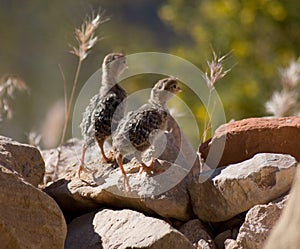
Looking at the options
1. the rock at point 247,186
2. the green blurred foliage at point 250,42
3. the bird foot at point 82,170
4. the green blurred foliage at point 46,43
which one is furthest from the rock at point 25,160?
the green blurred foliage at point 46,43

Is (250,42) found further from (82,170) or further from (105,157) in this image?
(82,170)

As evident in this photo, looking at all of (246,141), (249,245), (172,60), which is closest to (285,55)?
(172,60)

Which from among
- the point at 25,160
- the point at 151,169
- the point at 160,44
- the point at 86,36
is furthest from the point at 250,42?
the point at 160,44

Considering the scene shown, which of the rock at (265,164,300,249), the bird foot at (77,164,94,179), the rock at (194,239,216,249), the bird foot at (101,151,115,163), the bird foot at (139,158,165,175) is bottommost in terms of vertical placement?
the bird foot at (77,164,94,179)

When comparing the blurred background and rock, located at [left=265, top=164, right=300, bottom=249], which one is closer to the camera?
rock, located at [left=265, top=164, right=300, bottom=249]

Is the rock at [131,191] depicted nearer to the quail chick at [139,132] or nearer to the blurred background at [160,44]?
the quail chick at [139,132]

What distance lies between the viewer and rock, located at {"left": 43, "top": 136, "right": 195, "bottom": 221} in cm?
643

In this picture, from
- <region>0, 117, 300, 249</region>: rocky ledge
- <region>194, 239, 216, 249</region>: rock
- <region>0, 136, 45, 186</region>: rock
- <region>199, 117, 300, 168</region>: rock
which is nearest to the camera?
<region>0, 117, 300, 249</region>: rocky ledge

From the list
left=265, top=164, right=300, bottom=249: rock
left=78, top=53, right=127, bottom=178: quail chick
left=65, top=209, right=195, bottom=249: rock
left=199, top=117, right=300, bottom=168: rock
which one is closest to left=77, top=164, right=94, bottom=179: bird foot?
left=78, top=53, right=127, bottom=178: quail chick

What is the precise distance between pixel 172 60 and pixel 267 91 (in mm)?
2174

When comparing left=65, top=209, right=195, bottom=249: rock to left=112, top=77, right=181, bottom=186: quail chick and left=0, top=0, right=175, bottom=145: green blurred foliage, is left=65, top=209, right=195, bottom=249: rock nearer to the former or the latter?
left=112, top=77, right=181, bottom=186: quail chick

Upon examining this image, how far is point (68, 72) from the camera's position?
2478 centimetres

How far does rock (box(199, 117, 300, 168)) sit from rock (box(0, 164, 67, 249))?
1734 mm

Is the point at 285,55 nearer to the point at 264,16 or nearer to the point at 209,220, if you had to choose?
the point at 264,16
